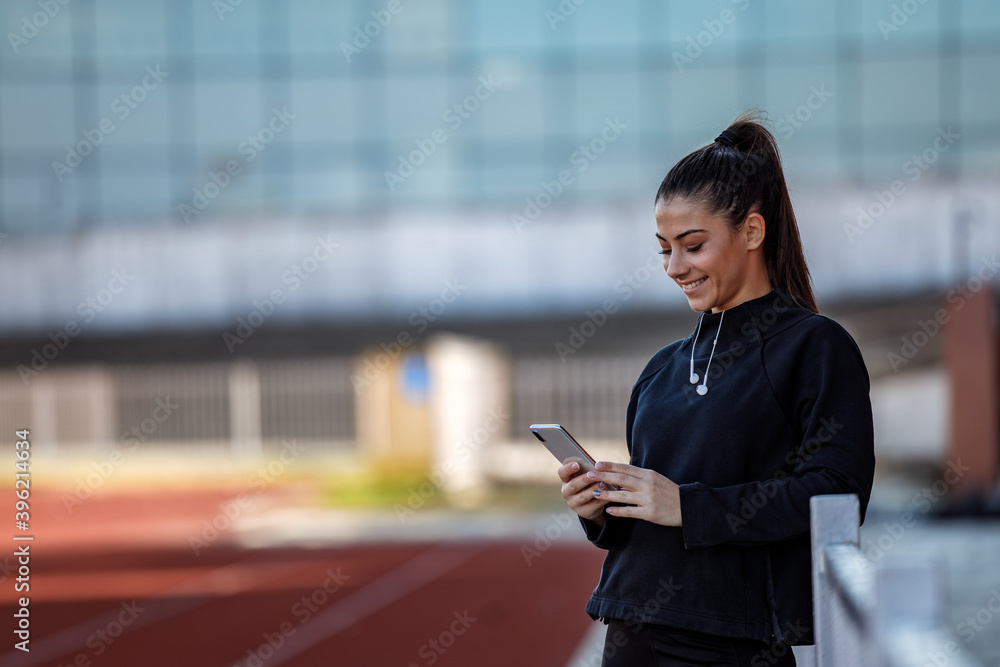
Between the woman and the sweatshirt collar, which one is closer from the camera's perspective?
the woman

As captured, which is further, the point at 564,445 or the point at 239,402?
the point at 239,402

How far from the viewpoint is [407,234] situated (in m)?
19.0

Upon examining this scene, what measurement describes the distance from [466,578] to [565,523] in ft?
13.9

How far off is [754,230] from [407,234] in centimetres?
1718

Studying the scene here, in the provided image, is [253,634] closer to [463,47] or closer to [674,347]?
[674,347]

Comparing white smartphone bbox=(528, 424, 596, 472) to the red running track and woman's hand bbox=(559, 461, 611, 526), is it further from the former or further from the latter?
the red running track

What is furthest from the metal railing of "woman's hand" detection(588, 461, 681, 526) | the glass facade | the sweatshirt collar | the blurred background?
the glass facade

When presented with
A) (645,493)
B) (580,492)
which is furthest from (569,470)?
(645,493)

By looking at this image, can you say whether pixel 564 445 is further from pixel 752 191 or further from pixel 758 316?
pixel 752 191

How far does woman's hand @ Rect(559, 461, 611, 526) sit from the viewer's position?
1.98 m

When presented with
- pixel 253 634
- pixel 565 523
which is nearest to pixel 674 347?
pixel 253 634

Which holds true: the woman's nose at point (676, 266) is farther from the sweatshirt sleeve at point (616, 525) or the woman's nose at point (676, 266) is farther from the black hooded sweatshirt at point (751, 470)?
the sweatshirt sleeve at point (616, 525)

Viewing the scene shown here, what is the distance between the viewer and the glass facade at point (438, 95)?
2138 cm

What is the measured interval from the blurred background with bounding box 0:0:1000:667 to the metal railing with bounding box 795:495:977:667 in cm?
1277
